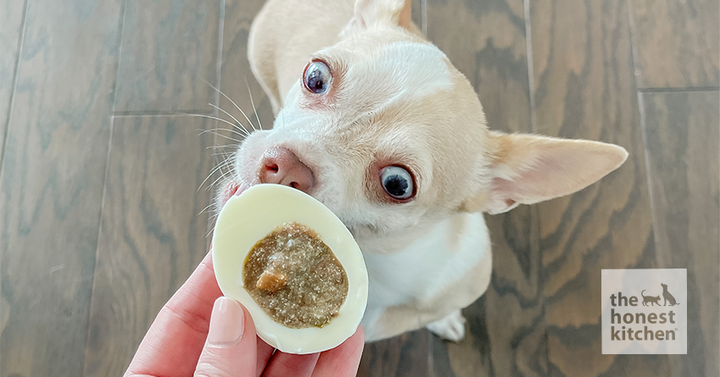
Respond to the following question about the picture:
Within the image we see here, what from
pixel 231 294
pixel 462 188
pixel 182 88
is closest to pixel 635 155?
pixel 462 188

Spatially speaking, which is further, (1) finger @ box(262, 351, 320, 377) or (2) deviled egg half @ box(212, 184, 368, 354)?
(1) finger @ box(262, 351, 320, 377)

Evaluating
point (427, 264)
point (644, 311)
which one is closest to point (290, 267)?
point (427, 264)

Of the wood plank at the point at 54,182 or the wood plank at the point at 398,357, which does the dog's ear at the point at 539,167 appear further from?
the wood plank at the point at 54,182

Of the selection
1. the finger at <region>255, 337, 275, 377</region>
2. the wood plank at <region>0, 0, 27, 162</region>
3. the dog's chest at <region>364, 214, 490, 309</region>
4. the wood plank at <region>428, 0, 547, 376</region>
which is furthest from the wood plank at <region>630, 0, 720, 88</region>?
the wood plank at <region>0, 0, 27, 162</region>

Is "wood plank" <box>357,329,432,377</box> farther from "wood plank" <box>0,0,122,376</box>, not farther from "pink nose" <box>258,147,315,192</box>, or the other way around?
"wood plank" <box>0,0,122,376</box>

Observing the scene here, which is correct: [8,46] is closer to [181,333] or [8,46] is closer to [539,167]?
[181,333]
